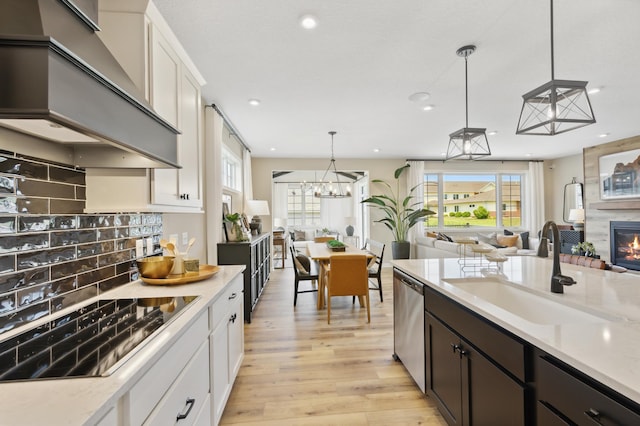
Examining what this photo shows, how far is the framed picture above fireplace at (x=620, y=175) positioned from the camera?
17.7 ft

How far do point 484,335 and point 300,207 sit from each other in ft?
31.1

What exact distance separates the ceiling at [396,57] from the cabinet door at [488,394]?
6.93ft

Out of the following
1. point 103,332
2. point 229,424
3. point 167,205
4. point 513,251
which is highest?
point 167,205

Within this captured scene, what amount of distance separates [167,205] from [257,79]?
1.78 meters

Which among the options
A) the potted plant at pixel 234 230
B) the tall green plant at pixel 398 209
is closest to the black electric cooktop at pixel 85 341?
the potted plant at pixel 234 230

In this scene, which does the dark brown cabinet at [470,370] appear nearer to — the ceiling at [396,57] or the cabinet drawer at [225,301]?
the cabinet drawer at [225,301]

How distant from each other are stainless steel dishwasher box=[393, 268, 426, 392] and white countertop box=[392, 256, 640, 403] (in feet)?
0.55

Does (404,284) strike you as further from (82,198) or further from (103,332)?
(82,198)

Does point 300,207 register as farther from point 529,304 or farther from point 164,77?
point 529,304

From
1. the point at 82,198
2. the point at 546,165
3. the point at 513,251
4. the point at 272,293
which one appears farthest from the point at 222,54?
the point at 546,165

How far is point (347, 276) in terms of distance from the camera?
351 cm

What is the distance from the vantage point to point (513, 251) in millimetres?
6102

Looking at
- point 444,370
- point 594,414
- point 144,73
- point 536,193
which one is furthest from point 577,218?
point 144,73

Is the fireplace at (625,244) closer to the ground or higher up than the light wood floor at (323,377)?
higher up
